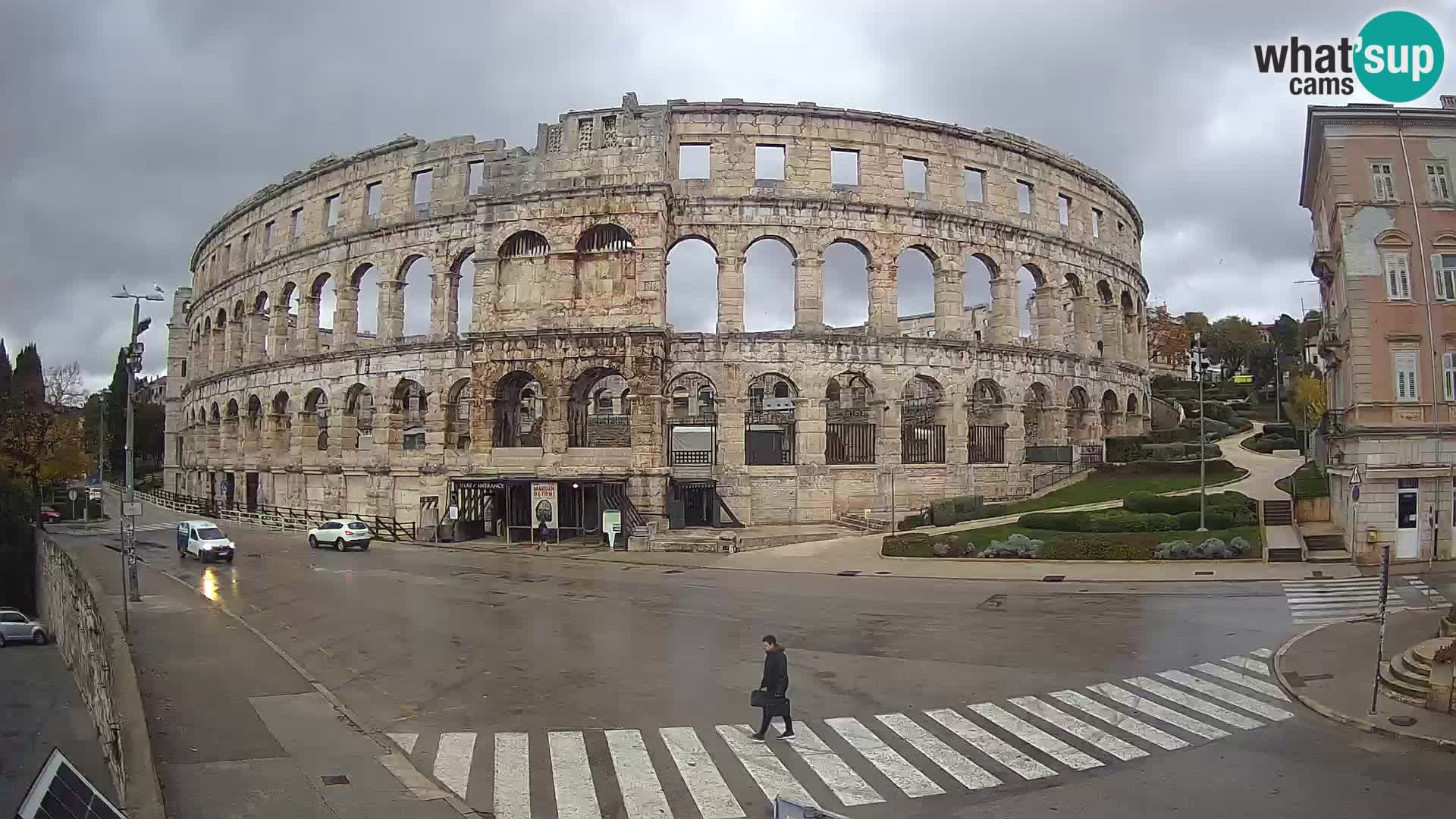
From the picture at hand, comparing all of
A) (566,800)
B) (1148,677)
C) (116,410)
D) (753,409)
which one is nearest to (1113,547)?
(1148,677)

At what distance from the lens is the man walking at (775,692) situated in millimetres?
12453

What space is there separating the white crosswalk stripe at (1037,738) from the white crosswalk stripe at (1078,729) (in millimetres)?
375

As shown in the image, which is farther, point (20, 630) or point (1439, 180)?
point (20, 630)

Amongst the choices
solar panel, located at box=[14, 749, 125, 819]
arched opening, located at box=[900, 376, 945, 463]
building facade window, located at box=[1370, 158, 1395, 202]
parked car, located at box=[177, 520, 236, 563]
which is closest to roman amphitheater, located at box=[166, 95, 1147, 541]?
arched opening, located at box=[900, 376, 945, 463]

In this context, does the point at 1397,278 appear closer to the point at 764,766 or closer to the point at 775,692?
the point at 775,692

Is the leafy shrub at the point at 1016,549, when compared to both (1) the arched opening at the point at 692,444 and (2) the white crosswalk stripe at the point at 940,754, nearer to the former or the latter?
(1) the arched opening at the point at 692,444

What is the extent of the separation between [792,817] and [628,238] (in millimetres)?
36835

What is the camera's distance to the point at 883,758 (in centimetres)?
1174

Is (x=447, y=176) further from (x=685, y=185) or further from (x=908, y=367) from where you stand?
(x=908, y=367)

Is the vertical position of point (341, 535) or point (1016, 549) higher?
point (1016, 549)

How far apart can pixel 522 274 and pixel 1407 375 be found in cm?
3406

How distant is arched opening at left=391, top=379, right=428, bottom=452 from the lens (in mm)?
46406

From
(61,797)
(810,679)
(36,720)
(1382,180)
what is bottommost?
(36,720)

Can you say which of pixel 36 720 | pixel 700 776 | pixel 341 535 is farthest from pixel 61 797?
pixel 341 535
